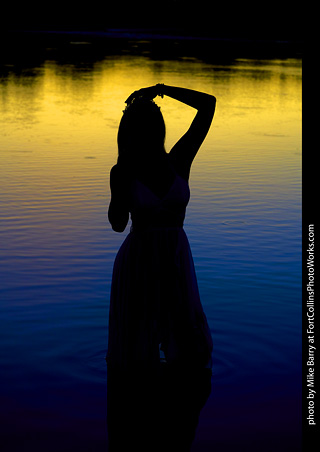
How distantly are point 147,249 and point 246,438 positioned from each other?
3.71 feet

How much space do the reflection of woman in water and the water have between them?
7.1 inches

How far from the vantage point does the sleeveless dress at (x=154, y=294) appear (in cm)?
534

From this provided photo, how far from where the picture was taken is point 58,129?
61.7ft

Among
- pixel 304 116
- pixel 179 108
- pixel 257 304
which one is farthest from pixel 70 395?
pixel 179 108

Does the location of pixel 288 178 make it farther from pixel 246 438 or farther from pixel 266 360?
pixel 246 438

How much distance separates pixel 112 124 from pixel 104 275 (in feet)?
38.1

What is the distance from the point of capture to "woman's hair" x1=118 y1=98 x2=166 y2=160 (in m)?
5.14

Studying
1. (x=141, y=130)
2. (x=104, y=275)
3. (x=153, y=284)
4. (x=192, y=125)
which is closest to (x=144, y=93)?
(x=141, y=130)

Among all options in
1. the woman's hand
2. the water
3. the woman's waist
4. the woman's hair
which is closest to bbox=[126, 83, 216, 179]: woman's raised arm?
the woman's hand

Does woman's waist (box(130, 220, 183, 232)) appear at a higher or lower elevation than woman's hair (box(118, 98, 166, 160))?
lower

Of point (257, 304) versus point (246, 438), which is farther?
point (257, 304)

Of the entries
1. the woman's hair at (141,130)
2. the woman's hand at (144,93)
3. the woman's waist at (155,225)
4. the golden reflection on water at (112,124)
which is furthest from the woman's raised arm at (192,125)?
the golden reflection on water at (112,124)

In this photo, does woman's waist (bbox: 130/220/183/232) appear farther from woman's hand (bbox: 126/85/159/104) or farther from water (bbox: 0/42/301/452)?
water (bbox: 0/42/301/452)

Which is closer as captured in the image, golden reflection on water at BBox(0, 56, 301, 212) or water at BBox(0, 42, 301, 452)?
water at BBox(0, 42, 301, 452)
